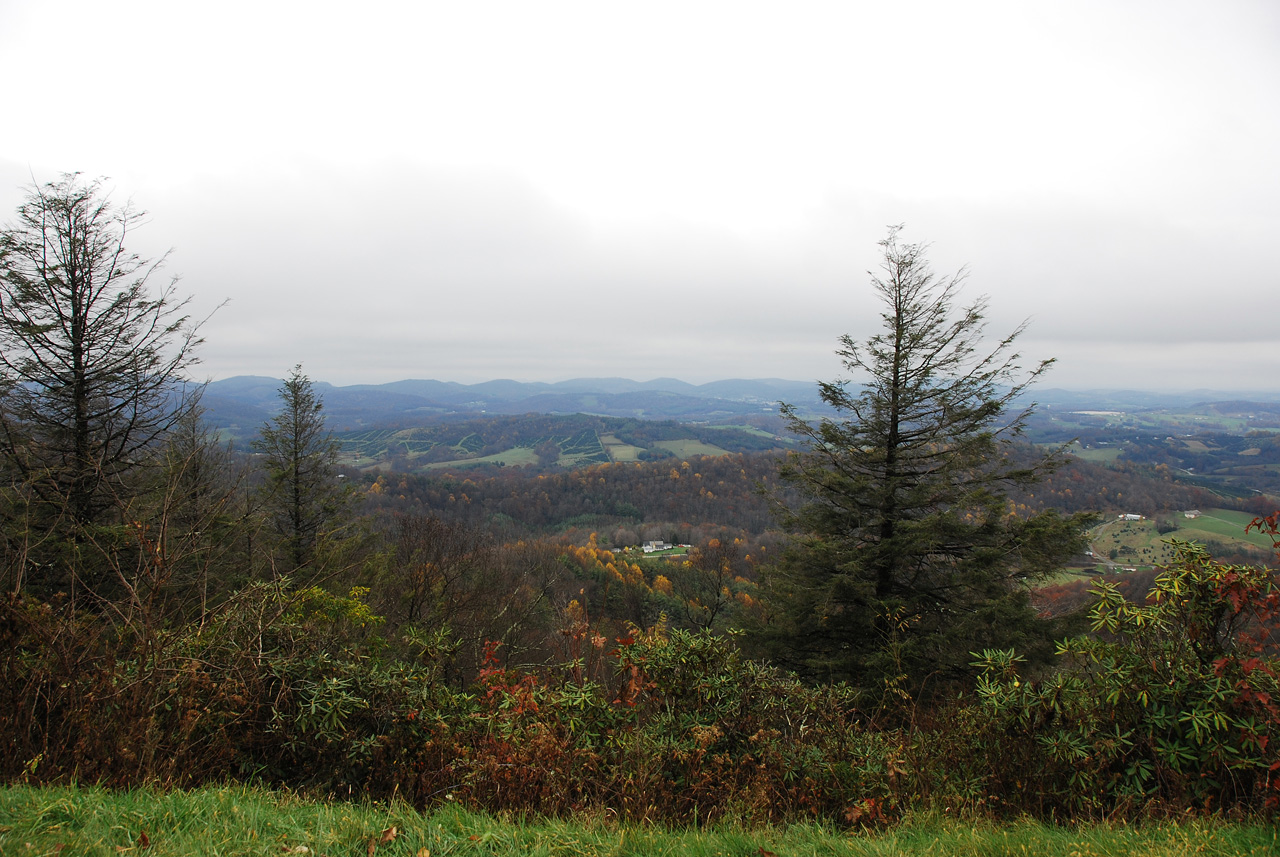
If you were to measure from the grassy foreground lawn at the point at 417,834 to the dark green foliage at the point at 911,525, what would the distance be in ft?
16.0

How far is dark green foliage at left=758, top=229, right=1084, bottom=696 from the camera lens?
7719 mm

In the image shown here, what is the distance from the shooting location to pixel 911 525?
7.81 m

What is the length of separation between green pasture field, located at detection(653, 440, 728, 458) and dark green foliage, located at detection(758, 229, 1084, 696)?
313 ft

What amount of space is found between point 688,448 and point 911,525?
108 m

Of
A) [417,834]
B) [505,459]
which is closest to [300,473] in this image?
[417,834]

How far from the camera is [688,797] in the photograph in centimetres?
331

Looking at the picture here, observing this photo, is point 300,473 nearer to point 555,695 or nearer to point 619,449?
point 555,695

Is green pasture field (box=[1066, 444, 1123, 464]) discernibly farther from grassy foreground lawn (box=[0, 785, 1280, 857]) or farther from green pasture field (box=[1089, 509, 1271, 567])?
grassy foreground lawn (box=[0, 785, 1280, 857])

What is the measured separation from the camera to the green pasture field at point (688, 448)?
357 ft

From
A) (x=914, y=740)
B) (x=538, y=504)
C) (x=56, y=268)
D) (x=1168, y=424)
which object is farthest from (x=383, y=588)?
(x=1168, y=424)

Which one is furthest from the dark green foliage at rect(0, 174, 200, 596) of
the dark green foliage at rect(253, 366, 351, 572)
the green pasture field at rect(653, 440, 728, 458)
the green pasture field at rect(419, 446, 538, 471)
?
the green pasture field at rect(653, 440, 728, 458)

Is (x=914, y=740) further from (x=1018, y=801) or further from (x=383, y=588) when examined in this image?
(x=383, y=588)

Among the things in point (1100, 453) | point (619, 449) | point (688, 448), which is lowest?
point (619, 449)

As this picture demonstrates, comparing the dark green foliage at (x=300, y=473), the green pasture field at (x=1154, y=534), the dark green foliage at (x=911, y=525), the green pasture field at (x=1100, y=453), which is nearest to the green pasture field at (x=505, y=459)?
the dark green foliage at (x=300, y=473)
